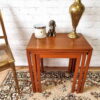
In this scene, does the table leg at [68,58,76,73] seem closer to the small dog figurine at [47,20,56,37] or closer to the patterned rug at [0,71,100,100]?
the patterned rug at [0,71,100,100]

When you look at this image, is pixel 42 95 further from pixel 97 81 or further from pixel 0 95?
pixel 97 81

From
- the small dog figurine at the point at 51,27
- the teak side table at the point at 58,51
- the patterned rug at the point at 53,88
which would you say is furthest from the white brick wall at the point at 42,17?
the patterned rug at the point at 53,88

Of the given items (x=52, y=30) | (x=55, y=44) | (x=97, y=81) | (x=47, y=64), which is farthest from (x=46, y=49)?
(x=97, y=81)

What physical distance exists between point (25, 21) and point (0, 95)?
0.89 metres

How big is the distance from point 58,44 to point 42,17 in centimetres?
46

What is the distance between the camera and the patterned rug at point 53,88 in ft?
4.56

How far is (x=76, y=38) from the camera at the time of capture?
140cm

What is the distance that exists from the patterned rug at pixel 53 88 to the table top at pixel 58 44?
561 mm

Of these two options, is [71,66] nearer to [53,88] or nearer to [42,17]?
[53,88]

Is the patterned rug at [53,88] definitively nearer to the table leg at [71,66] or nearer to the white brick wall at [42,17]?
the table leg at [71,66]

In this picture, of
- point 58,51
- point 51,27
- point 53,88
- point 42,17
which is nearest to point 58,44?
point 58,51

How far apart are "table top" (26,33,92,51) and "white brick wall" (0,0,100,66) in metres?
0.24

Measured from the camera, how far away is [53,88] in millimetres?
1510

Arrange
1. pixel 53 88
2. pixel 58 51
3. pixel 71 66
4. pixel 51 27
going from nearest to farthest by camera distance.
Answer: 1. pixel 58 51
2. pixel 51 27
3. pixel 53 88
4. pixel 71 66
